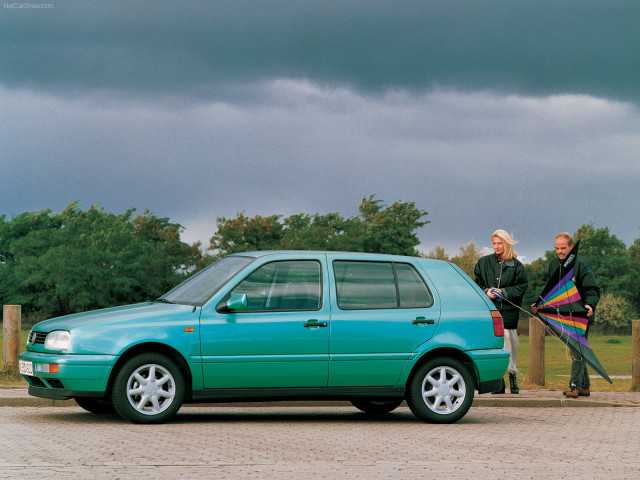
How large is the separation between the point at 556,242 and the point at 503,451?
5134mm

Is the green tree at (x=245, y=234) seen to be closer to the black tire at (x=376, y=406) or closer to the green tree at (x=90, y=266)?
the green tree at (x=90, y=266)

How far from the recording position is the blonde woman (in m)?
12.9

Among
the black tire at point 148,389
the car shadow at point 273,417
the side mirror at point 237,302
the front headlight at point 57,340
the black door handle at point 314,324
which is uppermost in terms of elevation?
the side mirror at point 237,302

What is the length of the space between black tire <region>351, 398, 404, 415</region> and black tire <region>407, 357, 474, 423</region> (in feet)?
2.86

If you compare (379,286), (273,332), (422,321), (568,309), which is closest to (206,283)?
(273,332)

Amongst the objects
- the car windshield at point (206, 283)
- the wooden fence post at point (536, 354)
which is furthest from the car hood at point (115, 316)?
the wooden fence post at point (536, 354)

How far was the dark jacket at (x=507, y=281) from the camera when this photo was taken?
42.4 ft

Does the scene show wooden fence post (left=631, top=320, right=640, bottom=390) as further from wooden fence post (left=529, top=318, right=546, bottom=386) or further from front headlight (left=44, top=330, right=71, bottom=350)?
front headlight (left=44, top=330, right=71, bottom=350)

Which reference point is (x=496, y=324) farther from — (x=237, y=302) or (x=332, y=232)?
(x=332, y=232)

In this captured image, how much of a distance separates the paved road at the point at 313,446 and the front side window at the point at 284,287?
4.17ft

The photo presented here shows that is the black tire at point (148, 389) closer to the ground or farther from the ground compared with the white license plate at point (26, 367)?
closer to the ground

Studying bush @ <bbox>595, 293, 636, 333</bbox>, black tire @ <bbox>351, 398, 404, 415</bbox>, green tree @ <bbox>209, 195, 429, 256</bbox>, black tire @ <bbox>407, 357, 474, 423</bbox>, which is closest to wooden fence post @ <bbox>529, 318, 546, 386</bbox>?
black tire @ <bbox>351, 398, 404, 415</bbox>

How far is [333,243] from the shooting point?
262ft

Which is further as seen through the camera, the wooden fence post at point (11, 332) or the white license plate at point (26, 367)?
the wooden fence post at point (11, 332)
